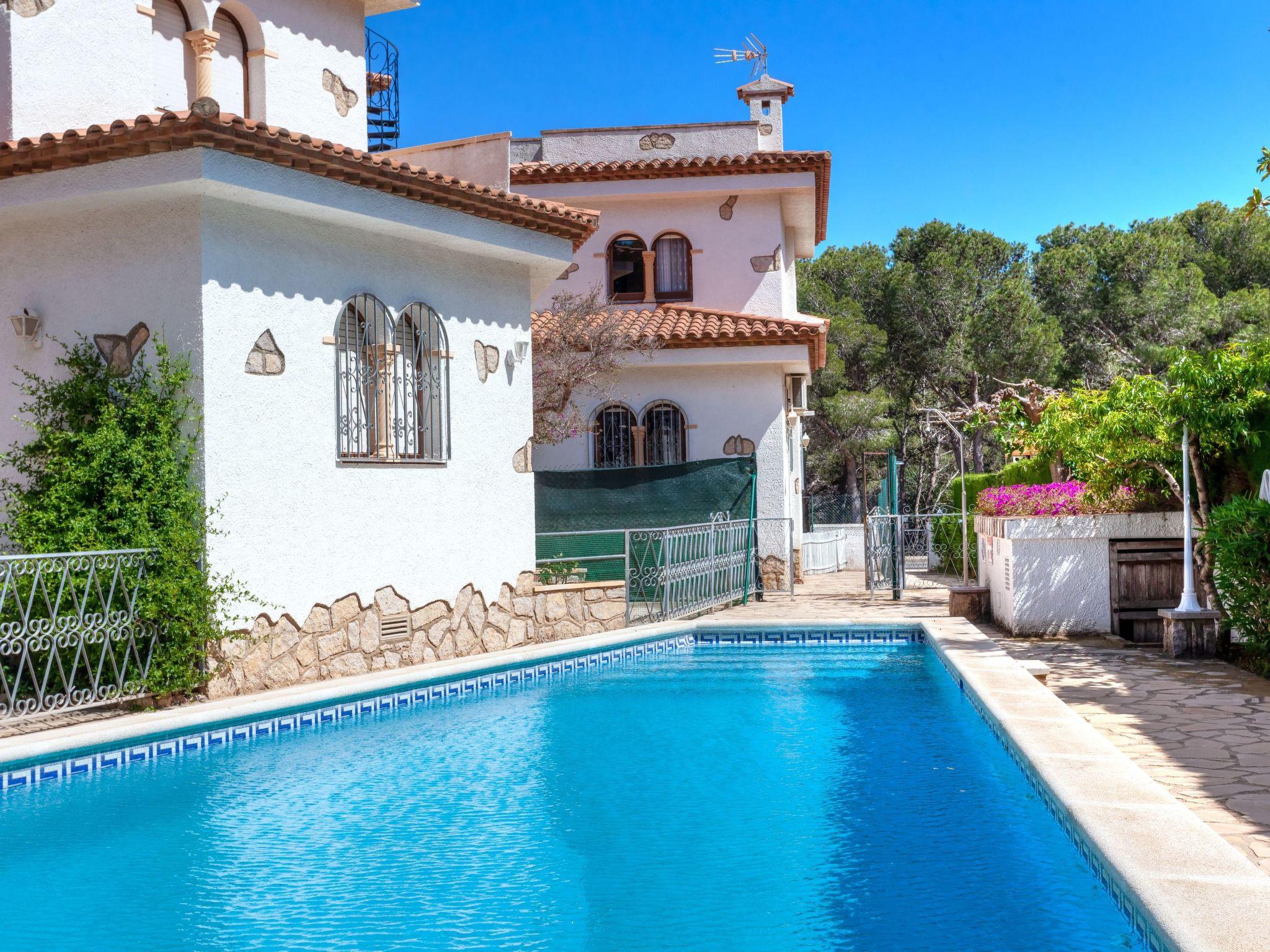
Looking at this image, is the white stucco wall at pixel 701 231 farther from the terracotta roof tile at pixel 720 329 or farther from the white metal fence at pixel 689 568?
the white metal fence at pixel 689 568

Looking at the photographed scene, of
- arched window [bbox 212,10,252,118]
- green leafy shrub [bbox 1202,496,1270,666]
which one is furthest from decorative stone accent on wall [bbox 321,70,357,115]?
green leafy shrub [bbox 1202,496,1270,666]

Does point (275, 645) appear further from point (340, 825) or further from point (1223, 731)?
point (1223, 731)

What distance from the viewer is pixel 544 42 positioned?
2945 centimetres

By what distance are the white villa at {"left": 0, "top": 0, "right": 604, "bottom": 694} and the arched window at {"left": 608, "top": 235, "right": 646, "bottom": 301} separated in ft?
26.8

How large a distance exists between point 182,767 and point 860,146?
3315 centimetres

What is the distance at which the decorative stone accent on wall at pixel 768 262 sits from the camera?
1942 cm

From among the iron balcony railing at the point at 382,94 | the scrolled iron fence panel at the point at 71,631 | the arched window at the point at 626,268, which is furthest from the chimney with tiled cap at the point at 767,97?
the scrolled iron fence panel at the point at 71,631

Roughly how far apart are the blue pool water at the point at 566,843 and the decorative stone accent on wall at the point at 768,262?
11.7 m

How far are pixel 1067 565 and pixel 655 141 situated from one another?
11.7 metres

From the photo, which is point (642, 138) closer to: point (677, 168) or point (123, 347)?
point (677, 168)

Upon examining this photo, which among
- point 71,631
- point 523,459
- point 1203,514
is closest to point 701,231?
point 523,459

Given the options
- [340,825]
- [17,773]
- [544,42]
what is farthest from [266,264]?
[544,42]

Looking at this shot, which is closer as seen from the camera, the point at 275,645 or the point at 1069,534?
the point at 275,645

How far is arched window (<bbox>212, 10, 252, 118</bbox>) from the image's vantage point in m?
11.2
